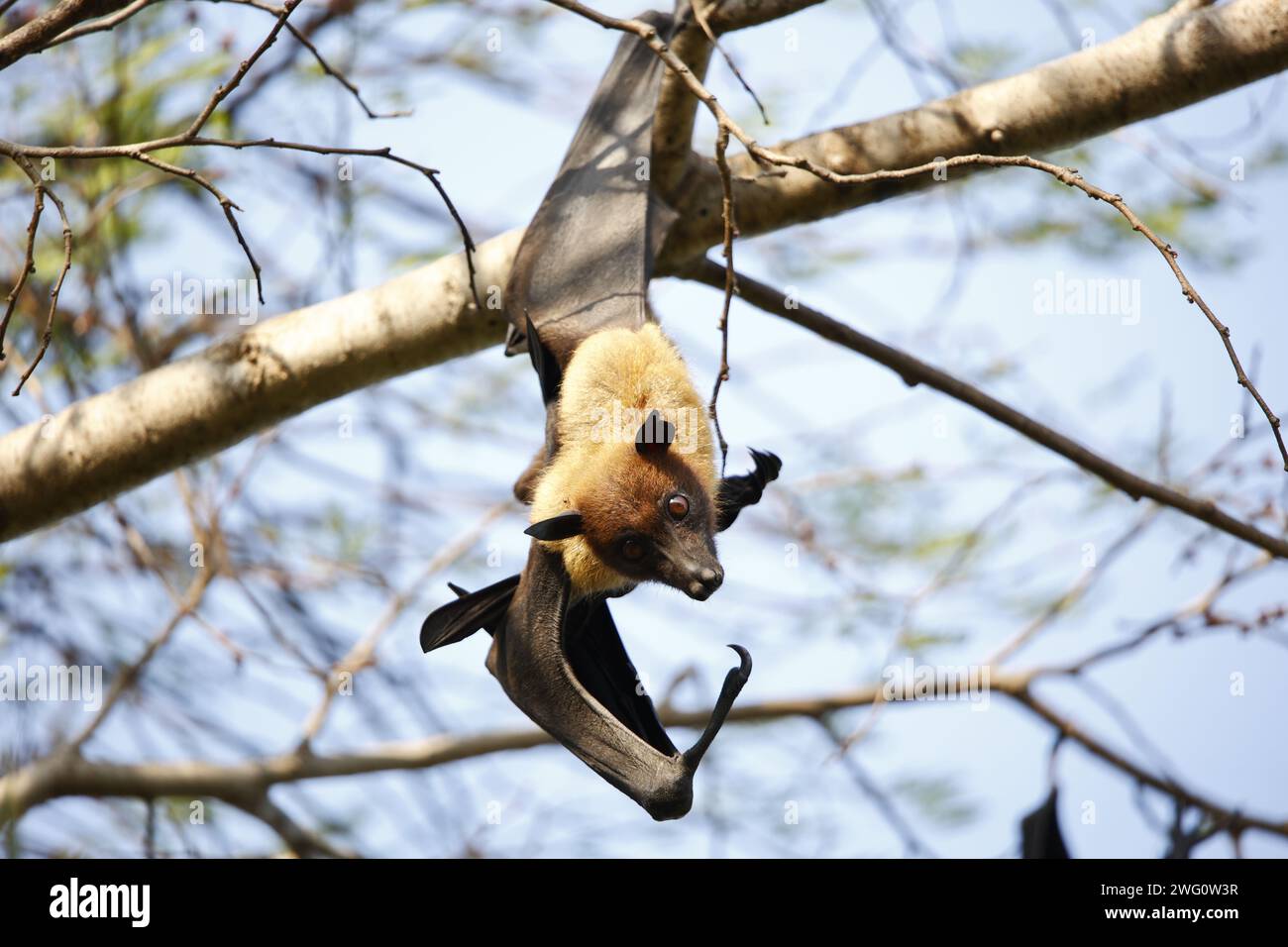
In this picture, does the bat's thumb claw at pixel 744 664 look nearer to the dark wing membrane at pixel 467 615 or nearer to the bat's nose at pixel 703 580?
the bat's nose at pixel 703 580

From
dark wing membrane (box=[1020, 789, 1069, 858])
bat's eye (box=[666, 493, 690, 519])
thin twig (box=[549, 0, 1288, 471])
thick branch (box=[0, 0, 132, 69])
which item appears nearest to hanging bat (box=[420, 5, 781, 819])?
bat's eye (box=[666, 493, 690, 519])

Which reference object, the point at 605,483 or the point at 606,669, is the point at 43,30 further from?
the point at 606,669

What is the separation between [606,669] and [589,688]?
89mm

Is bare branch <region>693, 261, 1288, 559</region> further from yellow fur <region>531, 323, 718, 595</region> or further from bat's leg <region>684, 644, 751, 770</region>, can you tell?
bat's leg <region>684, 644, 751, 770</region>

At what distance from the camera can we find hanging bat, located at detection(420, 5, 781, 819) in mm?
3318

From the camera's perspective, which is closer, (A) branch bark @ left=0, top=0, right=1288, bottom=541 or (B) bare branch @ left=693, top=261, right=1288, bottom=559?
(B) bare branch @ left=693, top=261, right=1288, bottom=559

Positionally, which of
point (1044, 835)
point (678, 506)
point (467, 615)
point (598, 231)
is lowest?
point (1044, 835)

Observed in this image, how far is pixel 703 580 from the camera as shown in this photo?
10.3 ft

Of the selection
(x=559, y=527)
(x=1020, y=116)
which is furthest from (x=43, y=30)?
(x=1020, y=116)

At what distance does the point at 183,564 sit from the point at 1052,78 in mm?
5309

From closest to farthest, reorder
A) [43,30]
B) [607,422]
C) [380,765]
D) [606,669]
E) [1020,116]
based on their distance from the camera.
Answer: [43,30], [607,422], [606,669], [1020,116], [380,765]

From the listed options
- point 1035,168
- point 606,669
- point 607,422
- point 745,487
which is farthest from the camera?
point 745,487

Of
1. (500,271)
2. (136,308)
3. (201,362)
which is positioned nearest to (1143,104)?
(500,271)

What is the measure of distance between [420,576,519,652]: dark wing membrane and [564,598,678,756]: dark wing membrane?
0.21 metres
